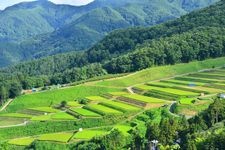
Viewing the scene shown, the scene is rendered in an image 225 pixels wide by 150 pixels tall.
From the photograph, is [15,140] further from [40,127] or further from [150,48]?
[150,48]

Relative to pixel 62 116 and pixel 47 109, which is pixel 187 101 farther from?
pixel 47 109

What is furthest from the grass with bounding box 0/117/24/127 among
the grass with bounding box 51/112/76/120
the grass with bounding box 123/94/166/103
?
the grass with bounding box 123/94/166/103

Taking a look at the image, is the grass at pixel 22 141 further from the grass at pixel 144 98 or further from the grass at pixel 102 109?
the grass at pixel 144 98

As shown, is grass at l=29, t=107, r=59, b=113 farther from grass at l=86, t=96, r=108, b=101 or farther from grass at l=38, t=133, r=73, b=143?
grass at l=38, t=133, r=73, b=143

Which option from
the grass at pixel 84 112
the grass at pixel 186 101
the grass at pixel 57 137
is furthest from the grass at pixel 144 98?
the grass at pixel 57 137

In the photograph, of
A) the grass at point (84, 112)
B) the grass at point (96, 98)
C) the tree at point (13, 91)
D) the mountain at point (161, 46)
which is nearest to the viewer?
the grass at point (84, 112)

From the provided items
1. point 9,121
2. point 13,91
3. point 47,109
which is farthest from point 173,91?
point 13,91

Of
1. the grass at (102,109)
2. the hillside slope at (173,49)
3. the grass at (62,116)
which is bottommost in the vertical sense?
the grass at (62,116)
